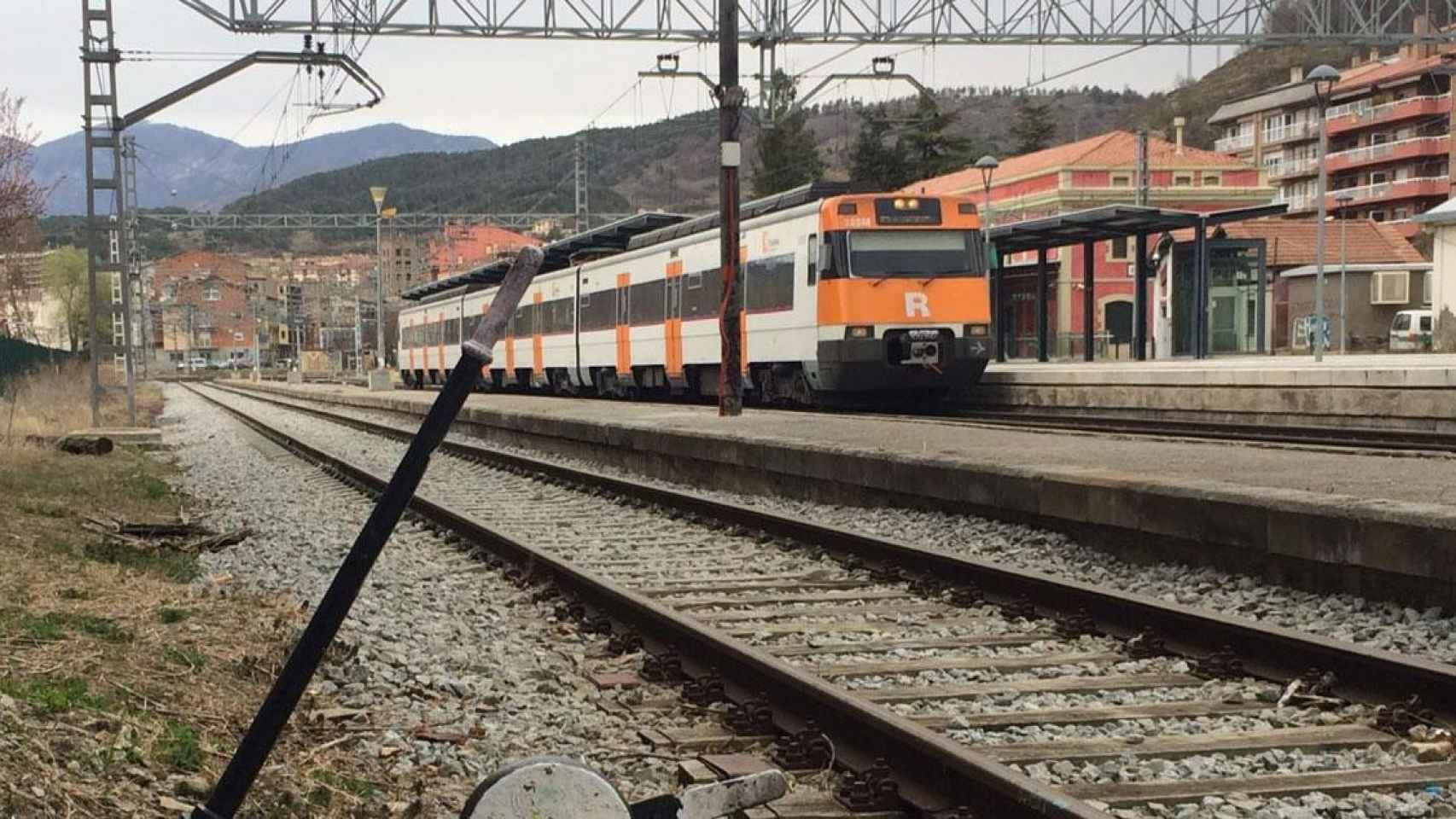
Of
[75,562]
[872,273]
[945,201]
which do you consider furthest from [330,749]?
[945,201]

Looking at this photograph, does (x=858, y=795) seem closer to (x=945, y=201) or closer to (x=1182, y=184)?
(x=945, y=201)

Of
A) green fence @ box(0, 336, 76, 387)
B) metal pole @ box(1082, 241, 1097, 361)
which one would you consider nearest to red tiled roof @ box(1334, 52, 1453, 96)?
metal pole @ box(1082, 241, 1097, 361)

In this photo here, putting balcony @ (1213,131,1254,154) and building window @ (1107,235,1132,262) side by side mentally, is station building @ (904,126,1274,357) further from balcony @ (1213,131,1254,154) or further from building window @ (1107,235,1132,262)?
balcony @ (1213,131,1254,154)

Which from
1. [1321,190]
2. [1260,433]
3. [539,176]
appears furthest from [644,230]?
[539,176]

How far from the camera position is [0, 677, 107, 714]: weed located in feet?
14.8

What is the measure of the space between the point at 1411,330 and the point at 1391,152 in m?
44.3

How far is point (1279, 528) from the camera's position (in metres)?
7.65

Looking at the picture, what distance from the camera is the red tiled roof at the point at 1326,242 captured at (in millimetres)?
66750

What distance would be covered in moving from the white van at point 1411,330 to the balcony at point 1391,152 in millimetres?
39908

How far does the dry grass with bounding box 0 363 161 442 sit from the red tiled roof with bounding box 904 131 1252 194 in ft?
135

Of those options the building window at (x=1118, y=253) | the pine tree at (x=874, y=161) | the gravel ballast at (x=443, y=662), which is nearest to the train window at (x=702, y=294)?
the gravel ballast at (x=443, y=662)

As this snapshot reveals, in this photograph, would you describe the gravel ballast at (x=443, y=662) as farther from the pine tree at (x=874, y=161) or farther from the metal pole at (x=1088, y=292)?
the pine tree at (x=874, y=161)

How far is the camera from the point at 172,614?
6.79 m

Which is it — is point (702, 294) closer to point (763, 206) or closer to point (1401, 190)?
point (763, 206)
